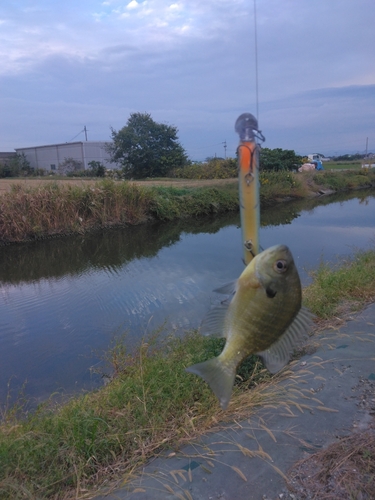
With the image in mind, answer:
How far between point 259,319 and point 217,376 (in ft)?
0.73

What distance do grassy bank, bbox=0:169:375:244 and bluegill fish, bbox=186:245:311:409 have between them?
12620 millimetres

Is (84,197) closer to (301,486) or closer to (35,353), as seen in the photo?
(35,353)

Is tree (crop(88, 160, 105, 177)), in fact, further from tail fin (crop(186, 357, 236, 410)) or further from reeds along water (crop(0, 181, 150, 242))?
tail fin (crop(186, 357, 236, 410))

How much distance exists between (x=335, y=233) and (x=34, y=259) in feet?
30.1

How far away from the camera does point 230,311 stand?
4.58ft

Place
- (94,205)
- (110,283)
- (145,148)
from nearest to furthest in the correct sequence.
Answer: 1. (110,283)
2. (94,205)
3. (145,148)

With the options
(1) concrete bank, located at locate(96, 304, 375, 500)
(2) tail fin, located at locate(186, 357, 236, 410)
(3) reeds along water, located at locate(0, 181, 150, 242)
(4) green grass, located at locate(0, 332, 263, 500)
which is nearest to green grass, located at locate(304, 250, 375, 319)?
(1) concrete bank, located at locate(96, 304, 375, 500)

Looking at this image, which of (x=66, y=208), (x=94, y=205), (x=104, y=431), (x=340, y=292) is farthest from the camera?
(x=94, y=205)

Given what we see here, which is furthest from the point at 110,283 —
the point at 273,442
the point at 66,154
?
Result: the point at 66,154

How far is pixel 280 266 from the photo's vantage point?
4.17ft

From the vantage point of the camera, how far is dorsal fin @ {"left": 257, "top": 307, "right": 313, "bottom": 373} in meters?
1.41

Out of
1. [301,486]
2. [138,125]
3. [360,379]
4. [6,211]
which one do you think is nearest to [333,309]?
[360,379]

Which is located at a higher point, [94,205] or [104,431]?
[94,205]

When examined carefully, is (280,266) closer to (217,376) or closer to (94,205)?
(217,376)
